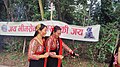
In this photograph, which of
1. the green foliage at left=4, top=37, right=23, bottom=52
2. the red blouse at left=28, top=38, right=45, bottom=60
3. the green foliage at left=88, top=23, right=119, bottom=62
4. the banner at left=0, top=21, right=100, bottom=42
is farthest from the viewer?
the green foliage at left=4, top=37, right=23, bottom=52

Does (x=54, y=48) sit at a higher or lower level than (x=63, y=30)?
higher

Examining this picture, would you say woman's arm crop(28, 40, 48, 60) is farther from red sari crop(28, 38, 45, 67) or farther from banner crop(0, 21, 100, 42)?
banner crop(0, 21, 100, 42)

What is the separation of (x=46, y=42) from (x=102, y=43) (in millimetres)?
4536

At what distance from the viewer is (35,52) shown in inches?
159

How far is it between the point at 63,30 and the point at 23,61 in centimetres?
198

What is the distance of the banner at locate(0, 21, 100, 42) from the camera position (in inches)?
327

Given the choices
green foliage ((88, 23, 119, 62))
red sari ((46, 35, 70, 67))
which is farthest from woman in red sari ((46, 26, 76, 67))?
green foliage ((88, 23, 119, 62))

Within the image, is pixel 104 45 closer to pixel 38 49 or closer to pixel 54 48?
pixel 54 48

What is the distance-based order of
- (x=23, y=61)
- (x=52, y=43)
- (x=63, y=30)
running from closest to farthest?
1. (x=52, y=43)
2. (x=63, y=30)
3. (x=23, y=61)

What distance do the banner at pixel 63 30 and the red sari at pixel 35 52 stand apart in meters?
4.31

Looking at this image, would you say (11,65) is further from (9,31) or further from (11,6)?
(11,6)

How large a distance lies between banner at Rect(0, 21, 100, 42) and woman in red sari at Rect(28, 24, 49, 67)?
4292mm

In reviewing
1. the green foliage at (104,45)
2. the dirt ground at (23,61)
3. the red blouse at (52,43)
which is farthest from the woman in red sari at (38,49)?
the green foliage at (104,45)

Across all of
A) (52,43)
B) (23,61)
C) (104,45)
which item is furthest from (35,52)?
(23,61)
